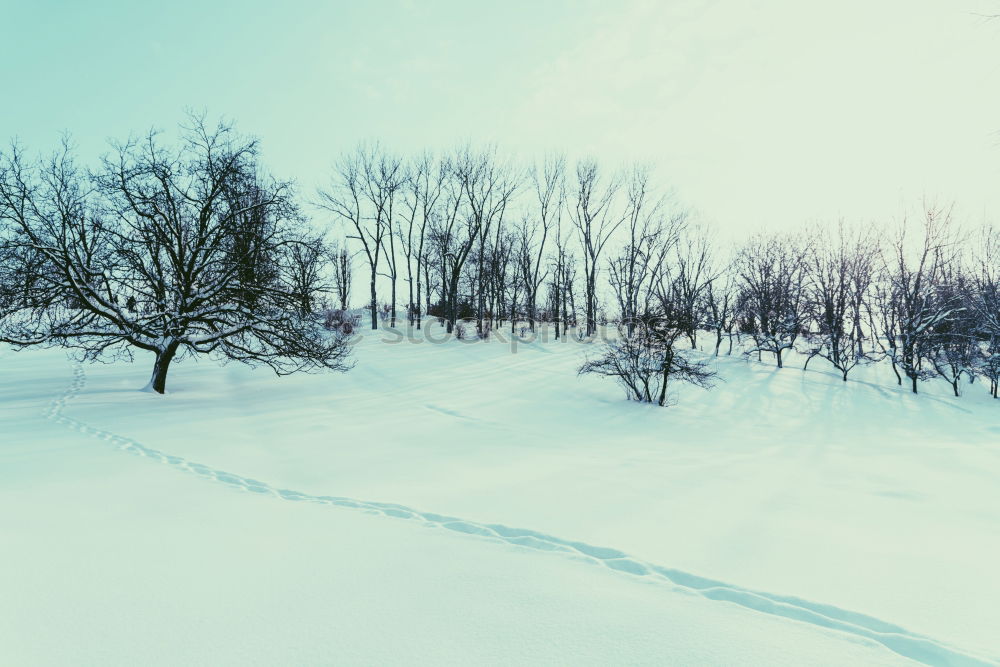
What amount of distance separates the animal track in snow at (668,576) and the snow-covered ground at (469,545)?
21 millimetres

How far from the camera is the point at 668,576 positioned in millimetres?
3662

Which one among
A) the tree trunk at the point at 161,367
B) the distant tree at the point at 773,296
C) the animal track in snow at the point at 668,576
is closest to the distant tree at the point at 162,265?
the tree trunk at the point at 161,367

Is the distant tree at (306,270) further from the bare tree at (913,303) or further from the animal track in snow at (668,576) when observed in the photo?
the bare tree at (913,303)

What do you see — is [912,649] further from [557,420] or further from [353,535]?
[557,420]

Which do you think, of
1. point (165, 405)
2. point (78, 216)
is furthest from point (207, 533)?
point (78, 216)

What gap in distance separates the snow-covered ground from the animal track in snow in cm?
2

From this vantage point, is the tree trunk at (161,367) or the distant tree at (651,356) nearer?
the tree trunk at (161,367)

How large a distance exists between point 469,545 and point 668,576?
170cm

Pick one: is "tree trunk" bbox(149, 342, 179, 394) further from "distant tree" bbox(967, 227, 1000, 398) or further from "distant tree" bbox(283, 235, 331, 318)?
"distant tree" bbox(967, 227, 1000, 398)

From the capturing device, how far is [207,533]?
4270 millimetres

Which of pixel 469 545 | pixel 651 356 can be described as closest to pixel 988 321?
pixel 651 356

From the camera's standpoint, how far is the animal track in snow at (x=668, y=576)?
9.07 feet

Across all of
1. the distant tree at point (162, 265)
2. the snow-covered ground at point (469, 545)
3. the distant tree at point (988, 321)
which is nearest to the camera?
the snow-covered ground at point (469, 545)

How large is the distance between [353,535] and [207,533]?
1.34 m
